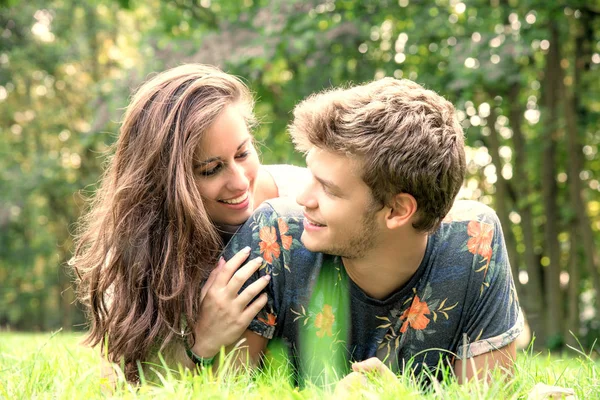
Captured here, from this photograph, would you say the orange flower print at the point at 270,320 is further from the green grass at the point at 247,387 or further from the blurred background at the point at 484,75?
the blurred background at the point at 484,75

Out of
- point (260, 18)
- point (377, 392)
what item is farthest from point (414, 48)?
point (377, 392)

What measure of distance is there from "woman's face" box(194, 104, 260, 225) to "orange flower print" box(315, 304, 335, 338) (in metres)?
0.68

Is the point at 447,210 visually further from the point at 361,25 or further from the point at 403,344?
the point at 361,25

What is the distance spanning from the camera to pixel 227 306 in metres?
2.97

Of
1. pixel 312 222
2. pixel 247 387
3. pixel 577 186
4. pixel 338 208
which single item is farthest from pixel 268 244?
pixel 577 186

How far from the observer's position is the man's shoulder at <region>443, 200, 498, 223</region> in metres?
3.02

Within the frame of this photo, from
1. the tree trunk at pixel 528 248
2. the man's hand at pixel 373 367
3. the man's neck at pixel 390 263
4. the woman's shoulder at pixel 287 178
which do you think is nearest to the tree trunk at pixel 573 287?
the tree trunk at pixel 528 248

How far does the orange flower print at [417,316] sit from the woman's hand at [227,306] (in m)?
0.65

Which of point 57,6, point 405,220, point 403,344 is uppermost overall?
point 57,6

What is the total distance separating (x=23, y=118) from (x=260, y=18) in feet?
43.8

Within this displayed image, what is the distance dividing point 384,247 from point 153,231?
107cm

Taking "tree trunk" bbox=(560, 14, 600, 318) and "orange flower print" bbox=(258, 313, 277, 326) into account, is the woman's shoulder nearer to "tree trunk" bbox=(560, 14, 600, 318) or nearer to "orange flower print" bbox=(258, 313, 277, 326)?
"orange flower print" bbox=(258, 313, 277, 326)

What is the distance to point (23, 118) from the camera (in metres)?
20.8

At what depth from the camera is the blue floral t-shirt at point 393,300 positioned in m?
2.93
